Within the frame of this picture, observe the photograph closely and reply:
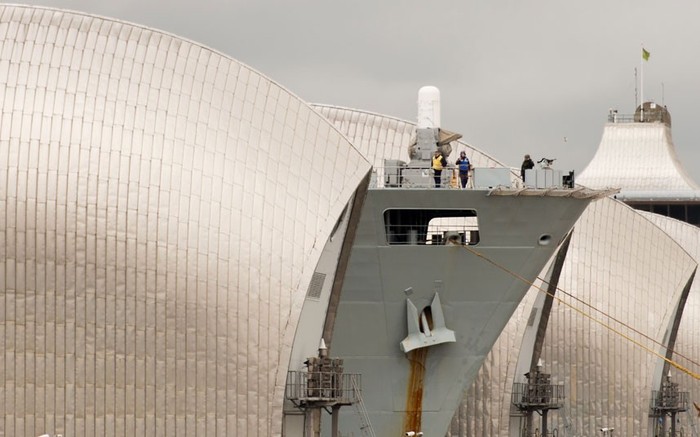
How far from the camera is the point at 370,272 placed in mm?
55469

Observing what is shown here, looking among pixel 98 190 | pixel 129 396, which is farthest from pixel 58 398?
pixel 98 190

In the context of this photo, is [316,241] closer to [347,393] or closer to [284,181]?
[284,181]

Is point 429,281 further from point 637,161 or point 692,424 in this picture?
point 637,161

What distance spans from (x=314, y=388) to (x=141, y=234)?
6.34 meters

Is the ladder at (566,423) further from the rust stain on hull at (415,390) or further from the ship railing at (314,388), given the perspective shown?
the ship railing at (314,388)

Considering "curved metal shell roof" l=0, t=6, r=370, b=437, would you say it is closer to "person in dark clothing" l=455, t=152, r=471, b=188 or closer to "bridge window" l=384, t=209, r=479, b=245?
"bridge window" l=384, t=209, r=479, b=245

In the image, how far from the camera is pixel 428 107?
57969 mm

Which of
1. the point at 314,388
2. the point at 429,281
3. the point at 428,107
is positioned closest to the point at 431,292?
the point at 429,281

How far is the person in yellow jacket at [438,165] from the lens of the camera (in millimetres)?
55844

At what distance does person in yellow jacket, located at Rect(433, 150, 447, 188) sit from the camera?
55.8 m

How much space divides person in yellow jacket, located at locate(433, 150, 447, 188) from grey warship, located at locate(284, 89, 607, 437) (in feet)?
0.58

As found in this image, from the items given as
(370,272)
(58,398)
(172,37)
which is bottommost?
(58,398)

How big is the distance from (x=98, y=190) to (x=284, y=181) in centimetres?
528

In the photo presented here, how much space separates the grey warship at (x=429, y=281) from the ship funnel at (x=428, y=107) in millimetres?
834
